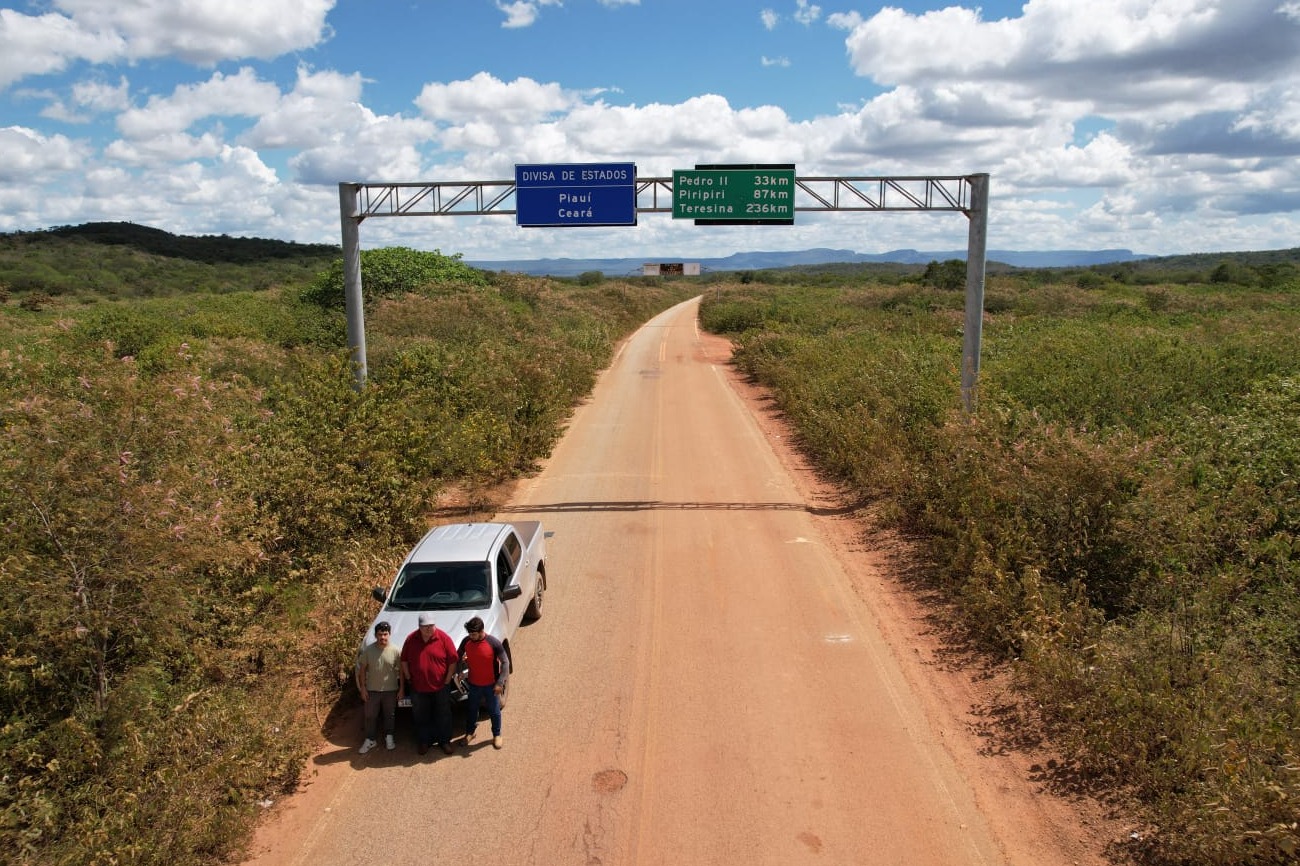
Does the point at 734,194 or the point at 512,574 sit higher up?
the point at 734,194

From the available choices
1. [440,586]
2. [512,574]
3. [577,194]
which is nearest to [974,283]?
[577,194]

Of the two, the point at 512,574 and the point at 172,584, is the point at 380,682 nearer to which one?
the point at 172,584

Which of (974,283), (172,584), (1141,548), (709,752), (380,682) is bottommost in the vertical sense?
(709,752)

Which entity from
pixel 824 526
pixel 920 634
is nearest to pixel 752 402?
pixel 824 526

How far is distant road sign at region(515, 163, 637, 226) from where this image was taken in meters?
17.0

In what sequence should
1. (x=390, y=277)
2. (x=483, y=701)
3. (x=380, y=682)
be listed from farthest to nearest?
(x=390, y=277), (x=483, y=701), (x=380, y=682)

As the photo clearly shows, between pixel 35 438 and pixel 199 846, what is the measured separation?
3525mm

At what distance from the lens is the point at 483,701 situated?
8281 millimetres

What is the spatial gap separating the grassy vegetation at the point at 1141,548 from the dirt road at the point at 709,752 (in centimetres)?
87

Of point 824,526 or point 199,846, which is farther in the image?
point 824,526

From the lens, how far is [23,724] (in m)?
6.47

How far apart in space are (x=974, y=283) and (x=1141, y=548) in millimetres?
7906

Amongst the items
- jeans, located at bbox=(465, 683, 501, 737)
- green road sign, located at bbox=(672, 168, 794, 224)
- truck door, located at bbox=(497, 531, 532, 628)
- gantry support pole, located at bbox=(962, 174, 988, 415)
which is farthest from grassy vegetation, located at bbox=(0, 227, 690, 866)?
gantry support pole, located at bbox=(962, 174, 988, 415)

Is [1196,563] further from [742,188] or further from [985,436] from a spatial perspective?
[742,188]
